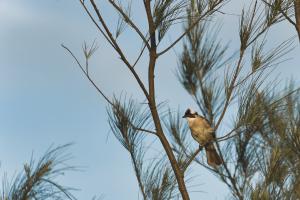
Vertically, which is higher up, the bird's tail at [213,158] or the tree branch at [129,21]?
the tree branch at [129,21]

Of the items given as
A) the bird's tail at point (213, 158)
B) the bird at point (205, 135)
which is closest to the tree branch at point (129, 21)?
the bird at point (205, 135)

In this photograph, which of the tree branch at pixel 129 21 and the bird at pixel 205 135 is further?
the bird at pixel 205 135

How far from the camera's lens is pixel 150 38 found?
5.97 ft

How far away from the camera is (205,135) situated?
9.05 ft

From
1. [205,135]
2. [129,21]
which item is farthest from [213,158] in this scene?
[129,21]

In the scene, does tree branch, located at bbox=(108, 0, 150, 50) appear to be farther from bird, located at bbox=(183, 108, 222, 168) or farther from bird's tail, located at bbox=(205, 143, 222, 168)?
bird's tail, located at bbox=(205, 143, 222, 168)

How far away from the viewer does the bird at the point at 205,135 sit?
7.62ft

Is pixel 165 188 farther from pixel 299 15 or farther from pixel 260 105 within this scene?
pixel 299 15

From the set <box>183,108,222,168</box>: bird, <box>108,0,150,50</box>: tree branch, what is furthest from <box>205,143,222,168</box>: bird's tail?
<box>108,0,150,50</box>: tree branch

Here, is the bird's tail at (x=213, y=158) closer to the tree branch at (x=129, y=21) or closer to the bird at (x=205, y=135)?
the bird at (x=205, y=135)

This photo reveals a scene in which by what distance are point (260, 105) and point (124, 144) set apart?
43 centimetres

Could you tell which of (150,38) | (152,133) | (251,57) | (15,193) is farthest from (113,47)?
(15,193)

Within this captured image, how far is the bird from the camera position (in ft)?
7.62

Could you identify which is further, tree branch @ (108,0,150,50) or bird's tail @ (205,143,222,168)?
bird's tail @ (205,143,222,168)
